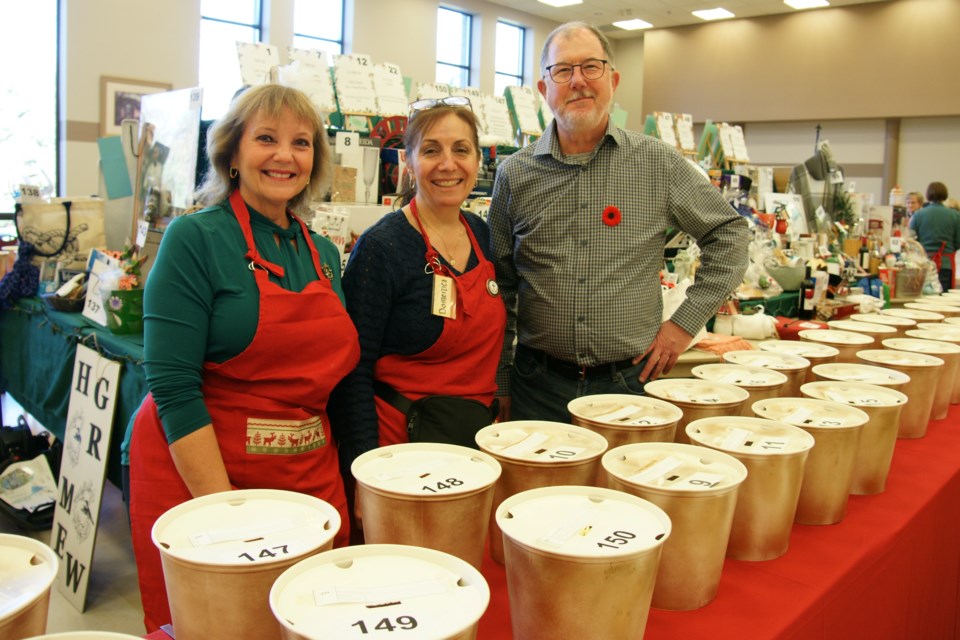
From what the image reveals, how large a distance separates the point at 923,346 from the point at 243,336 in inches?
81.4

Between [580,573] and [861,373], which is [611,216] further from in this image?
[580,573]

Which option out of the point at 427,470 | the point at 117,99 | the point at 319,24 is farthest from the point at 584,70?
the point at 319,24

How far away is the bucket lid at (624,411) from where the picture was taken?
1398mm

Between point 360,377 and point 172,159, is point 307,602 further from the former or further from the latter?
point 172,159

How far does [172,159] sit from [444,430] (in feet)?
6.51

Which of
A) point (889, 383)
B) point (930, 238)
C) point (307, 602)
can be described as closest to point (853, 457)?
point (889, 383)

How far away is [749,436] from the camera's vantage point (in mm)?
1369

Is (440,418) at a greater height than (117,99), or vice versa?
(117,99)

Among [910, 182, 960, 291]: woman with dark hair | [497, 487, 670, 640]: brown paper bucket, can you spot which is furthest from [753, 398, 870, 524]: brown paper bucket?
[910, 182, 960, 291]: woman with dark hair

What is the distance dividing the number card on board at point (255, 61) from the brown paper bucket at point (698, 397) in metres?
2.47

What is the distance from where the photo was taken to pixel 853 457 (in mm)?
1443

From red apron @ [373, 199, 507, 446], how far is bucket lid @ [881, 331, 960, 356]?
1.39 m

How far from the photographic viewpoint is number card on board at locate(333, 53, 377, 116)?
3.56 m

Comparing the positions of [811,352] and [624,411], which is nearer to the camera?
[624,411]
